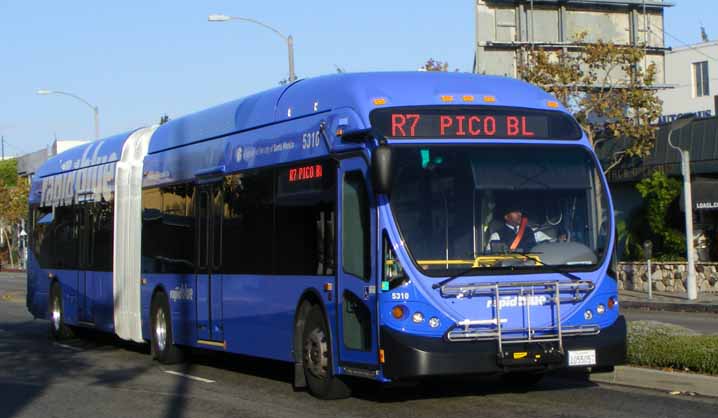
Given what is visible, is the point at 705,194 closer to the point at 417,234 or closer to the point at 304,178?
the point at 304,178

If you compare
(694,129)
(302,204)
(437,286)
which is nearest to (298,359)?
(302,204)

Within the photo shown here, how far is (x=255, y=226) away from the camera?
14.3 meters

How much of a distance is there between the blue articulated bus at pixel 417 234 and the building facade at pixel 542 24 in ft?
89.7

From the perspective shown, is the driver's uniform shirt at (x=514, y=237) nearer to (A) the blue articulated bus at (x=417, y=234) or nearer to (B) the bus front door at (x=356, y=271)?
(A) the blue articulated bus at (x=417, y=234)

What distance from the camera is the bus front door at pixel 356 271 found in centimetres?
1126

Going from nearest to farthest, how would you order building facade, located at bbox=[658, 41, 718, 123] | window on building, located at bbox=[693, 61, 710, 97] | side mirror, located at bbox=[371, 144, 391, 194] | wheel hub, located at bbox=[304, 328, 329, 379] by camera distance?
1. side mirror, located at bbox=[371, 144, 391, 194]
2. wheel hub, located at bbox=[304, 328, 329, 379]
3. building facade, located at bbox=[658, 41, 718, 123]
4. window on building, located at bbox=[693, 61, 710, 97]

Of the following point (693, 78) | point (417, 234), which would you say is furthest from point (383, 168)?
point (693, 78)

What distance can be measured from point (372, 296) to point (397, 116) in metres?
1.75

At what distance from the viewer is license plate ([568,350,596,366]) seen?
11141 mm

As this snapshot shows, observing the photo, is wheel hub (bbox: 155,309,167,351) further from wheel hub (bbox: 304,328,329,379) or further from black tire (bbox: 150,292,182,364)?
wheel hub (bbox: 304,328,329,379)

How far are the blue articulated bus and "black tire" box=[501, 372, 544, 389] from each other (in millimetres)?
40

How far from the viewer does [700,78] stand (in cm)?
5438

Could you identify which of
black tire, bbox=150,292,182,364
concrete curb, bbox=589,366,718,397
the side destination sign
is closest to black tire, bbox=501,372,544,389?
A: concrete curb, bbox=589,366,718,397

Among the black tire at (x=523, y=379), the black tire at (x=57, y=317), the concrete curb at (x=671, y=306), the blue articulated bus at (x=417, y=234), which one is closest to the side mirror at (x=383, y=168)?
the blue articulated bus at (x=417, y=234)
